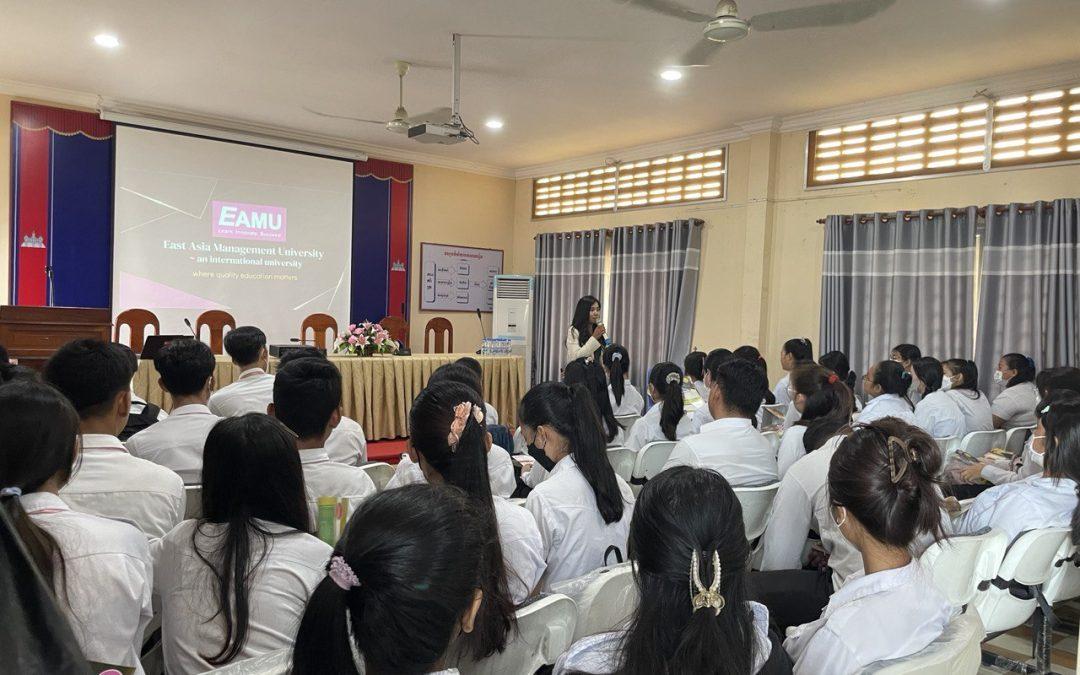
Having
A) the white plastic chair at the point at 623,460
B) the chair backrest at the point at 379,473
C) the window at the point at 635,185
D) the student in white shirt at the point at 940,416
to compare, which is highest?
the window at the point at 635,185

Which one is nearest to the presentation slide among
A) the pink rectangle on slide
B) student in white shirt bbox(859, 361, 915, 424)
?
the pink rectangle on slide

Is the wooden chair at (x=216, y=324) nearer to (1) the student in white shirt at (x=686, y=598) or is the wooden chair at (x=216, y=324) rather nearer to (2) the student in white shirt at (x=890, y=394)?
(2) the student in white shirt at (x=890, y=394)

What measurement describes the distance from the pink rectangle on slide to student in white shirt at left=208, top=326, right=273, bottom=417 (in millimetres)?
3929

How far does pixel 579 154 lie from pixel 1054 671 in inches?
267

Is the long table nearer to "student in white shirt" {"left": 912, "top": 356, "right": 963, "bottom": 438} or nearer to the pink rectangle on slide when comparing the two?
the pink rectangle on slide

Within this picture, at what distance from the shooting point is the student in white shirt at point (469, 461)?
5.47ft

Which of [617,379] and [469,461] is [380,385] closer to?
[617,379]

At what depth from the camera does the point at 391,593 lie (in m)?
0.89

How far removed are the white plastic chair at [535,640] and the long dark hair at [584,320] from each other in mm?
4770

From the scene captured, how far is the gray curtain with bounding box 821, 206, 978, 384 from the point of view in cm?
542

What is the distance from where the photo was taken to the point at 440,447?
179 centimetres

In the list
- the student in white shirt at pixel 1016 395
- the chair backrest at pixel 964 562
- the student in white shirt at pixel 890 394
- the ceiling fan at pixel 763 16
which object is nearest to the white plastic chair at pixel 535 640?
the chair backrest at pixel 964 562

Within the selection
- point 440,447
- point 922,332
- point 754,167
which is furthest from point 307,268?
point 440,447

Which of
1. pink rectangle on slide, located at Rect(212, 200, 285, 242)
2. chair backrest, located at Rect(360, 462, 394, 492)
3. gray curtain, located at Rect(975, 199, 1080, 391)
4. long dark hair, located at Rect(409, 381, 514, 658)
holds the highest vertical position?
pink rectangle on slide, located at Rect(212, 200, 285, 242)
